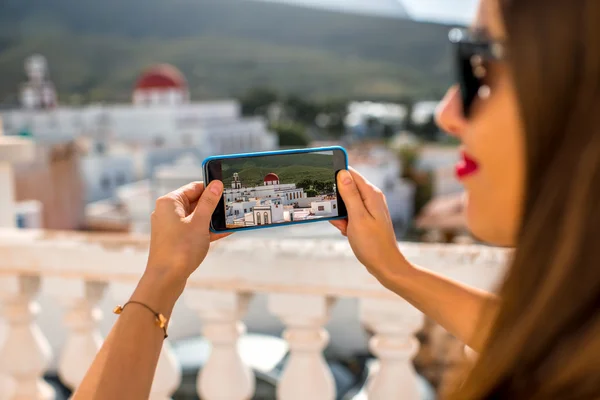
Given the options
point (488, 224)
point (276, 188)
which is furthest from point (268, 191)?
point (488, 224)

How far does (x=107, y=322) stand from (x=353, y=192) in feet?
4.08

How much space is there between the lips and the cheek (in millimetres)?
11

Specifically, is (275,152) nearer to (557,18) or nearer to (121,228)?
(557,18)

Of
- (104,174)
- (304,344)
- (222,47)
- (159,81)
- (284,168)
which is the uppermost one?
(222,47)

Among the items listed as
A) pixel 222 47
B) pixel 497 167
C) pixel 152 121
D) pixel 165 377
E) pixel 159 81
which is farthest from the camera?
pixel 222 47

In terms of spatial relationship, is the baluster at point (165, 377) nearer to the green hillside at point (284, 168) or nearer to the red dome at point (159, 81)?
the green hillside at point (284, 168)

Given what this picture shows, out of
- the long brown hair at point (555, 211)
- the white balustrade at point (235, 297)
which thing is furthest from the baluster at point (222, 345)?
the long brown hair at point (555, 211)

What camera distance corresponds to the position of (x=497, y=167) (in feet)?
2.23

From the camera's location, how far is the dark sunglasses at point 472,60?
0.66m

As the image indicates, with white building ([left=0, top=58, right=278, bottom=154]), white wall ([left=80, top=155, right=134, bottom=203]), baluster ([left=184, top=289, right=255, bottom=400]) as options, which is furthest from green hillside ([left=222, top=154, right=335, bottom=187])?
white building ([left=0, top=58, right=278, bottom=154])

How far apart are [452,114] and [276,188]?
30cm

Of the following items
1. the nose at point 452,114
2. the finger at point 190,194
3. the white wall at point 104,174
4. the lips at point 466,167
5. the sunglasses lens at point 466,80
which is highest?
the sunglasses lens at point 466,80

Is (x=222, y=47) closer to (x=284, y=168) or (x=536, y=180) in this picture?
(x=284, y=168)

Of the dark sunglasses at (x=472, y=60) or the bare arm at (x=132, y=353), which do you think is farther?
the bare arm at (x=132, y=353)
